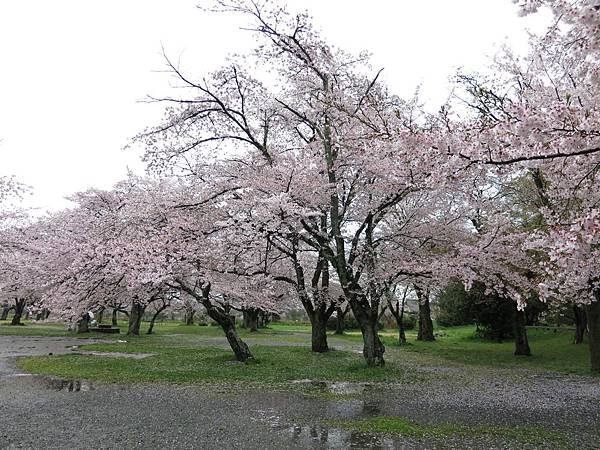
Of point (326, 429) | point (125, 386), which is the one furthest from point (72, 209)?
point (326, 429)

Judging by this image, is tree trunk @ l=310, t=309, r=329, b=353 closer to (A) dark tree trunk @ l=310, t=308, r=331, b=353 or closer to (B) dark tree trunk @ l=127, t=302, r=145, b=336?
(A) dark tree trunk @ l=310, t=308, r=331, b=353

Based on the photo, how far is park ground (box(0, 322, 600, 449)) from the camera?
20.8ft

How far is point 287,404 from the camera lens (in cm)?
860

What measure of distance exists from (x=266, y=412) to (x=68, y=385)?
5184 mm

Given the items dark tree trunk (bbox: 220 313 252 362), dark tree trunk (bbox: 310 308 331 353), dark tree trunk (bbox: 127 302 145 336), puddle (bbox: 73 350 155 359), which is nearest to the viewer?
dark tree trunk (bbox: 220 313 252 362)

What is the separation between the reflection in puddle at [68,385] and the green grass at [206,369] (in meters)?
0.57

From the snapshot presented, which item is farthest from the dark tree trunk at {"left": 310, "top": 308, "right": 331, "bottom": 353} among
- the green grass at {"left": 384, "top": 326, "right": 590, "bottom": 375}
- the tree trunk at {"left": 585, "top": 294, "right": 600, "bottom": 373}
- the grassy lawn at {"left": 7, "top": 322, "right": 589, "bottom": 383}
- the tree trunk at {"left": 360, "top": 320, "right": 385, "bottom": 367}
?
the tree trunk at {"left": 585, "top": 294, "right": 600, "bottom": 373}

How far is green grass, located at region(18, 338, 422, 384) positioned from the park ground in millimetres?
51

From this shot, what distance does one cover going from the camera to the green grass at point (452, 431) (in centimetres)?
646

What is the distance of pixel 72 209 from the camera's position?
92.5 ft

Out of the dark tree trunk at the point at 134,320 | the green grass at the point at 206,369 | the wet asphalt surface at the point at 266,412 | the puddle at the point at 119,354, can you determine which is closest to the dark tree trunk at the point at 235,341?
the green grass at the point at 206,369

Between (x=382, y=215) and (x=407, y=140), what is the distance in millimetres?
7187

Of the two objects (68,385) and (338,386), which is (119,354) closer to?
(68,385)

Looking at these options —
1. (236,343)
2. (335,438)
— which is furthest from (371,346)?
(335,438)
